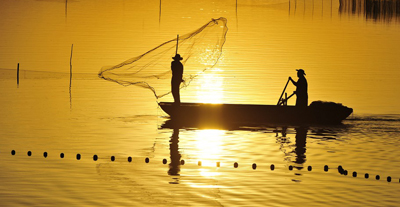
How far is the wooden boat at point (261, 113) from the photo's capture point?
28.1 metres

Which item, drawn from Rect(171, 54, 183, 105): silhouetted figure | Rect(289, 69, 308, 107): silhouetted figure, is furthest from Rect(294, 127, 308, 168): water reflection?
Rect(171, 54, 183, 105): silhouetted figure

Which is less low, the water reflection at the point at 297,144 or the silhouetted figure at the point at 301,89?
the silhouetted figure at the point at 301,89

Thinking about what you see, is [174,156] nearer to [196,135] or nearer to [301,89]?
[196,135]

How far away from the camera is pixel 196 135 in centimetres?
2609

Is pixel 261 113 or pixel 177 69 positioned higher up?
pixel 177 69

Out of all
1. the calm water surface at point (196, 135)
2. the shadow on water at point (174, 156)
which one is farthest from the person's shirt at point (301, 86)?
the shadow on water at point (174, 156)

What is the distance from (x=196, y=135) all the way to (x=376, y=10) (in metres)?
94.0

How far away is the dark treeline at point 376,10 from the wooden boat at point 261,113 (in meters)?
67.6

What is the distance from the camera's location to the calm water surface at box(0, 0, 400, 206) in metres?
17.7

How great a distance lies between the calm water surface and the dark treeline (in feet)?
116

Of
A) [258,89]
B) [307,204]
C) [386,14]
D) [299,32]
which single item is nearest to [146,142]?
[307,204]

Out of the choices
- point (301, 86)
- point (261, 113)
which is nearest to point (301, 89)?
point (301, 86)

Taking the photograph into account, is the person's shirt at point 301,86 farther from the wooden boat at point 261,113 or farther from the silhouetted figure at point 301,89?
the wooden boat at point 261,113

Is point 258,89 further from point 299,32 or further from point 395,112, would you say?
point 299,32
